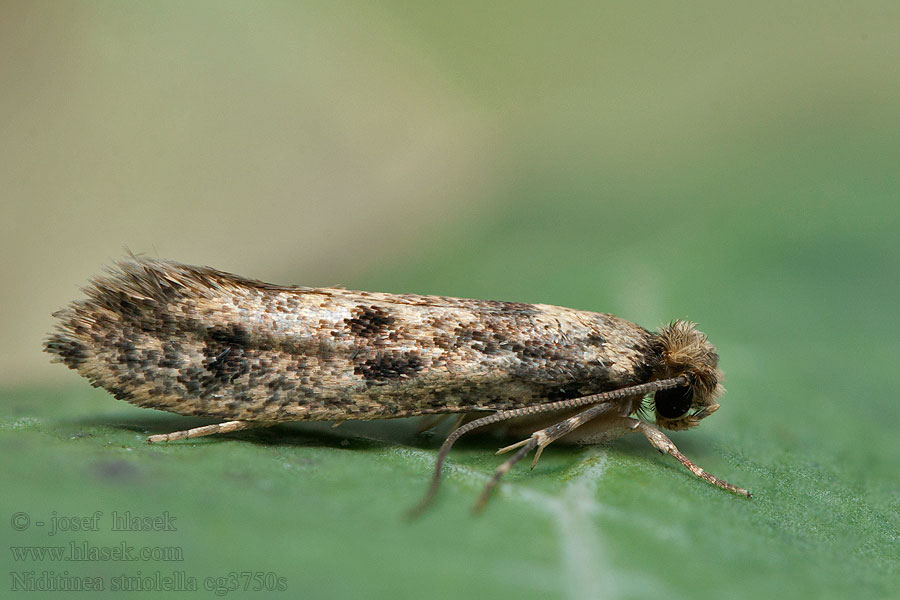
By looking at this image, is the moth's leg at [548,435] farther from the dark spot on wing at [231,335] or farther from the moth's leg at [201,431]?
the dark spot on wing at [231,335]

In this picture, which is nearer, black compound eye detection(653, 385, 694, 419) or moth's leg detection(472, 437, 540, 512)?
moth's leg detection(472, 437, 540, 512)

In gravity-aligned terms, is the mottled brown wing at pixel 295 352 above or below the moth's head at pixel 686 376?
below

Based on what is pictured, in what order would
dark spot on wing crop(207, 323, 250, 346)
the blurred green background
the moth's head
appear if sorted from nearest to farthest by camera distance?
the blurred green background → dark spot on wing crop(207, 323, 250, 346) → the moth's head

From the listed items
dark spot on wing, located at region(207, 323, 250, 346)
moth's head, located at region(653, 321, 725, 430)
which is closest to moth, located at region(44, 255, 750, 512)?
dark spot on wing, located at region(207, 323, 250, 346)

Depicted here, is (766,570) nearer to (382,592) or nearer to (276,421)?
(382,592)

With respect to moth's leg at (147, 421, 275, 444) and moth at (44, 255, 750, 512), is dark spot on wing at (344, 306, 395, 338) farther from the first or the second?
moth's leg at (147, 421, 275, 444)

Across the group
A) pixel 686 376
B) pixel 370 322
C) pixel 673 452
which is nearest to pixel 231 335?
pixel 370 322

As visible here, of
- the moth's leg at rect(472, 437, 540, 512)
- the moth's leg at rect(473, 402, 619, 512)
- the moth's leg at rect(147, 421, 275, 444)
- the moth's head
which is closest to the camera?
the moth's leg at rect(472, 437, 540, 512)

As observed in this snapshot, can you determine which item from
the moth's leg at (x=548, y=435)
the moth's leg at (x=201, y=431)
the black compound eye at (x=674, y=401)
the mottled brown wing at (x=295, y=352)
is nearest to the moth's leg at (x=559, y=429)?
the moth's leg at (x=548, y=435)
